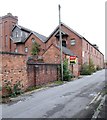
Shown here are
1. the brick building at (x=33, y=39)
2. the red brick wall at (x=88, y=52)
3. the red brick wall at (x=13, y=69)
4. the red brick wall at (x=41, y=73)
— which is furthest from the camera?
the red brick wall at (x=88, y=52)

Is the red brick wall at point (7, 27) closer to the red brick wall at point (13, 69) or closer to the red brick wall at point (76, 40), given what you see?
the red brick wall at point (76, 40)

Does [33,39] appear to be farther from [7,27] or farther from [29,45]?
[7,27]

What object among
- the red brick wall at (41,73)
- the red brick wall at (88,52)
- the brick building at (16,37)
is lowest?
the red brick wall at (41,73)

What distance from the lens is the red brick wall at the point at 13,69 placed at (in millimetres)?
13531

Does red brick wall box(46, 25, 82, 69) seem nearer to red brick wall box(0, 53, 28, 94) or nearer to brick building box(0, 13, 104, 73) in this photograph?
brick building box(0, 13, 104, 73)

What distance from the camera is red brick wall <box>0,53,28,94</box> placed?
13531 mm

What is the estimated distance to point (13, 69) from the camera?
1448 centimetres

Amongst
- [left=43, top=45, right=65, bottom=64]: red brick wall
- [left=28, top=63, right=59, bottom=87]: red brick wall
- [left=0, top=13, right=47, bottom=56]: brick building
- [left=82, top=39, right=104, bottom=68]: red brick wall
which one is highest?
[left=0, top=13, right=47, bottom=56]: brick building

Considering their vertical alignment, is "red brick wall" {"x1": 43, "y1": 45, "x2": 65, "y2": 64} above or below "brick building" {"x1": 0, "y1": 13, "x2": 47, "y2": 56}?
below

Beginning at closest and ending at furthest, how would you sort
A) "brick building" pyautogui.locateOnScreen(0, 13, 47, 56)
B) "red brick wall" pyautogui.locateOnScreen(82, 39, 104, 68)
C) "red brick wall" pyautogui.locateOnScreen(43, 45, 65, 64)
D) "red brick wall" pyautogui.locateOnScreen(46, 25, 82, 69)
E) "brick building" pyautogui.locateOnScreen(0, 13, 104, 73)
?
"red brick wall" pyautogui.locateOnScreen(43, 45, 65, 64) → "red brick wall" pyautogui.locateOnScreen(46, 25, 82, 69) → "brick building" pyautogui.locateOnScreen(0, 13, 104, 73) → "red brick wall" pyautogui.locateOnScreen(82, 39, 104, 68) → "brick building" pyautogui.locateOnScreen(0, 13, 47, 56)

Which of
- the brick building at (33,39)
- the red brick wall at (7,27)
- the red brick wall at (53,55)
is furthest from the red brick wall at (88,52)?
the red brick wall at (7,27)

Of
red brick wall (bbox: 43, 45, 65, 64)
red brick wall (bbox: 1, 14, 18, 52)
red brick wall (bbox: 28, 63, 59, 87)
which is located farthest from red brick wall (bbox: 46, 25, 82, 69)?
red brick wall (bbox: 28, 63, 59, 87)

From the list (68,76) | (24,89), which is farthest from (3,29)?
(24,89)

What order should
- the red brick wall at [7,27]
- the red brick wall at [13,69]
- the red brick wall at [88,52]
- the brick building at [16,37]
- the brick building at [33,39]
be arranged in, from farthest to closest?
the red brick wall at [7,27] → the brick building at [16,37] → the red brick wall at [88,52] → the brick building at [33,39] → the red brick wall at [13,69]
